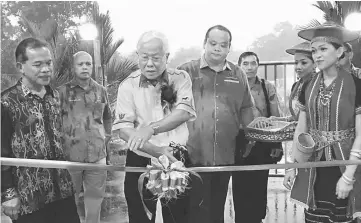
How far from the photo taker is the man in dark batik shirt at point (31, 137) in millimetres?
1707

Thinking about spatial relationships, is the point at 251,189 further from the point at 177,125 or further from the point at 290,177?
the point at 177,125

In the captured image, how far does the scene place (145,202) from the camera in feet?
6.39

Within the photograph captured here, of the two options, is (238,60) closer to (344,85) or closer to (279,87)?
(344,85)

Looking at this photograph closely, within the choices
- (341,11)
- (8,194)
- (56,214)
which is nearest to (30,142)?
(8,194)

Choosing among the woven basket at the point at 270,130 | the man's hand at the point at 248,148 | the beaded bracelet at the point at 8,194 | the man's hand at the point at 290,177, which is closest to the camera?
the beaded bracelet at the point at 8,194

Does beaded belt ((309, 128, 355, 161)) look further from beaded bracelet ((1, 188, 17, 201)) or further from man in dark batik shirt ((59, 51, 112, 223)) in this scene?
beaded bracelet ((1, 188, 17, 201))

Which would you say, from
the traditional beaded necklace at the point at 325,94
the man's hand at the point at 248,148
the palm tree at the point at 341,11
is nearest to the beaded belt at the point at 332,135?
the traditional beaded necklace at the point at 325,94

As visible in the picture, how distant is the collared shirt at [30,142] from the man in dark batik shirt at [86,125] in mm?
446

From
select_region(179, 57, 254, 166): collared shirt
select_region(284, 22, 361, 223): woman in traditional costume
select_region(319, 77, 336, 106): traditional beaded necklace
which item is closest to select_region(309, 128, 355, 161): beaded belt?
select_region(284, 22, 361, 223): woman in traditional costume

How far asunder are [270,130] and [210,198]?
46cm

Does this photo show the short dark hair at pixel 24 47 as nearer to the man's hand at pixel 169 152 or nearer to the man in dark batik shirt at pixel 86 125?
the man in dark batik shirt at pixel 86 125

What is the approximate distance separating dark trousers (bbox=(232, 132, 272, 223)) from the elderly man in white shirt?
812mm

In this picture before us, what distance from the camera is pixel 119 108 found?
186 centimetres

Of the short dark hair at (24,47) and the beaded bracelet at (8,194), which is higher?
the short dark hair at (24,47)
